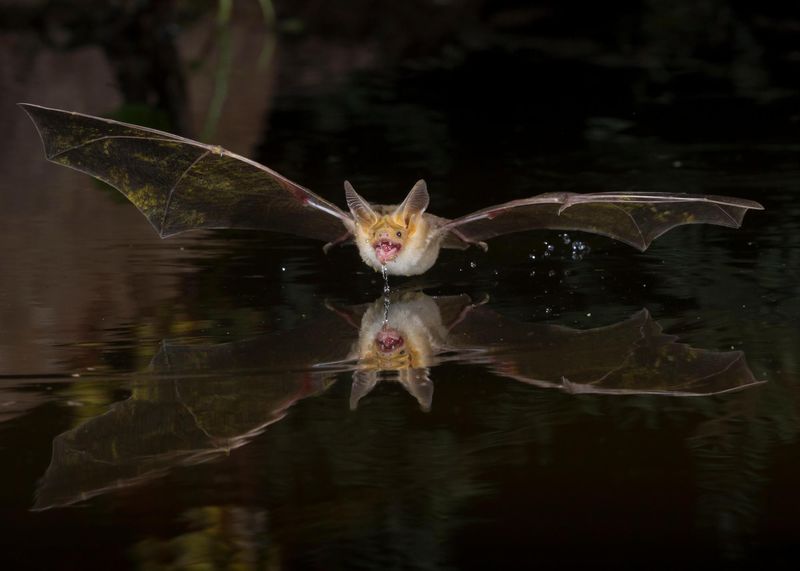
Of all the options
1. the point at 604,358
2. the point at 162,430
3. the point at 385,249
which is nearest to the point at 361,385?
the point at 162,430

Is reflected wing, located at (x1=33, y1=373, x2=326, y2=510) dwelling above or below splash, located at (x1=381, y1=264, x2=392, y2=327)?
below

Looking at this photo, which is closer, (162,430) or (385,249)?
(162,430)

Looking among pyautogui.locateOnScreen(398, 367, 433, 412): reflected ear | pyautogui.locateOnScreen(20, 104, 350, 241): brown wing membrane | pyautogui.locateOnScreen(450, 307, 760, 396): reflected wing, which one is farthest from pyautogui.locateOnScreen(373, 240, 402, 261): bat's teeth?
pyautogui.locateOnScreen(398, 367, 433, 412): reflected ear

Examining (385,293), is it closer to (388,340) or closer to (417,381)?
(388,340)

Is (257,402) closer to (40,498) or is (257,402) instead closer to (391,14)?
(40,498)

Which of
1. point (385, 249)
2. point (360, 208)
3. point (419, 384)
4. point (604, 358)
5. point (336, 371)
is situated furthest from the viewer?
point (360, 208)

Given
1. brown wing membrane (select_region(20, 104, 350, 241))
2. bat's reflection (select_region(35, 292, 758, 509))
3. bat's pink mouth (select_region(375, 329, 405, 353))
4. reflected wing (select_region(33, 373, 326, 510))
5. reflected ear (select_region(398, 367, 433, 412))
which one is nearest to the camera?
reflected wing (select_region(33, 373, 326, 510))

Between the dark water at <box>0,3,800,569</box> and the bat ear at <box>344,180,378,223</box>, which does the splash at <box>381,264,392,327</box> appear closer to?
the dark water at <box>0,3,800,569</box>

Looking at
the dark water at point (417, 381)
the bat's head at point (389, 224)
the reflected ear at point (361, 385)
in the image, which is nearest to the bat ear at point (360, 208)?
the bat's head at point (389, 224)
